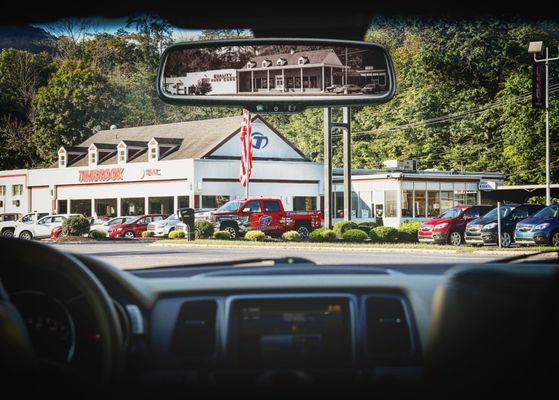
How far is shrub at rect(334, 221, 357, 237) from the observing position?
14.9 feet

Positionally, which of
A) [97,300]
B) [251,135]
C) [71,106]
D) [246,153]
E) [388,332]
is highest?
[71,106]

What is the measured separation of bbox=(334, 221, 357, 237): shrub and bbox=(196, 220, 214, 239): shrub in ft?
2.49

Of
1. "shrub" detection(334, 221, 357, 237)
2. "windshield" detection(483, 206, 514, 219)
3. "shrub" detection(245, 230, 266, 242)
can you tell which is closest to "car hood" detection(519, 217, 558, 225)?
"windshield" detection(483, 206, 514, 219)

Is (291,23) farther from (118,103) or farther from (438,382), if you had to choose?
(438,382)

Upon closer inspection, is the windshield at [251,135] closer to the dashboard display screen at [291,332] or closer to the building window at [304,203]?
the building window at [304,203]

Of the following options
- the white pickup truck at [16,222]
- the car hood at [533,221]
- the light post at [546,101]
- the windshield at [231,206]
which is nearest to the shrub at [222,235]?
the windshield at [231,206]

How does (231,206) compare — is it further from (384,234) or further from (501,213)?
(501,213)

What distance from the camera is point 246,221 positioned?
440 cm

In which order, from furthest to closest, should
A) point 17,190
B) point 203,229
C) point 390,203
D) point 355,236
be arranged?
point 390,203, point 355,236, point 203,229, point 17,190

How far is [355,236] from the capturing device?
4551 millimetres

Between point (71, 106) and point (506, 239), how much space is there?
2.53 m

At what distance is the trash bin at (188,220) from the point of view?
13.6ft

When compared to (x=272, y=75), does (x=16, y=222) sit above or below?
below

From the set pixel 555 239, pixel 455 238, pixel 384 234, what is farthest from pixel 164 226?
pixel 555 239
